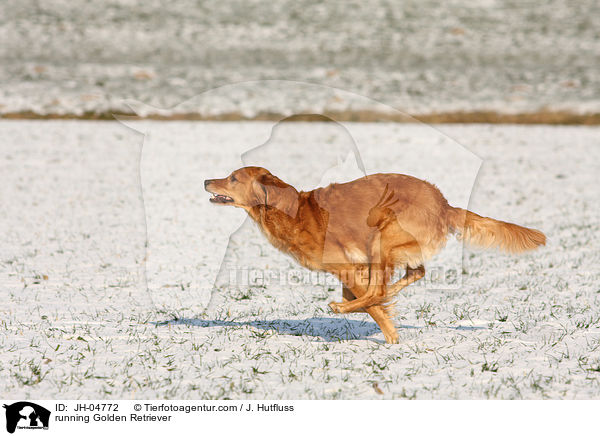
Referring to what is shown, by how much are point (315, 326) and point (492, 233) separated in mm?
2241

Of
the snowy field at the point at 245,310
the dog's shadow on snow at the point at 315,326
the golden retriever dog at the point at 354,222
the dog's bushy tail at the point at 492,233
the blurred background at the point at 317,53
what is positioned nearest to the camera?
the snowy field at the point at 245,310

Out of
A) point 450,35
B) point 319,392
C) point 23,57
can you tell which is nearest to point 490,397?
point 319,392

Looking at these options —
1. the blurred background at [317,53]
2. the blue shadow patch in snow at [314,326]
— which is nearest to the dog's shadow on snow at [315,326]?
the blue shadow patch in snow at [314,326]

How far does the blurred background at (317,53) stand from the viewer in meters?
27.7

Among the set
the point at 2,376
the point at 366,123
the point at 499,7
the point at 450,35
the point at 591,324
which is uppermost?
the point at 499,7

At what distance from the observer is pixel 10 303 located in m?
7.86

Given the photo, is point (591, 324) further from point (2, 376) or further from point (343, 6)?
point (343, 6)

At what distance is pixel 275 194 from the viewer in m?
6.06

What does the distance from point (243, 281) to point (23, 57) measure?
29.2 m

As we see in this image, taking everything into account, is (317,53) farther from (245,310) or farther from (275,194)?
(275,194)
